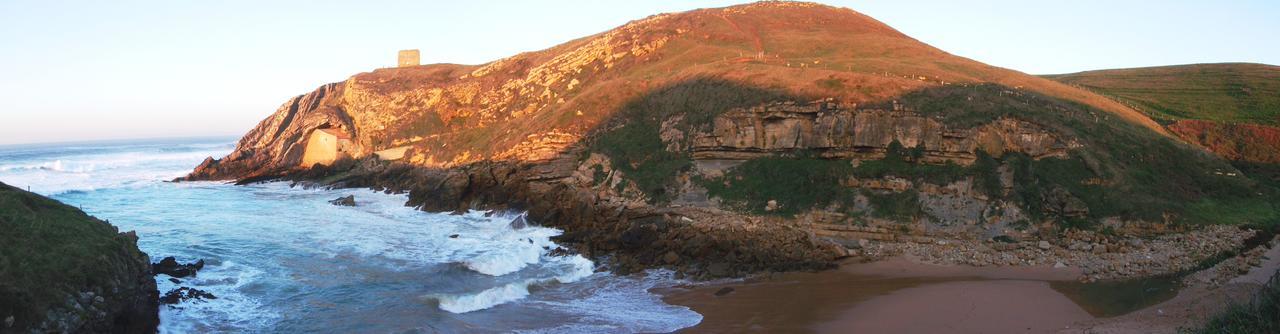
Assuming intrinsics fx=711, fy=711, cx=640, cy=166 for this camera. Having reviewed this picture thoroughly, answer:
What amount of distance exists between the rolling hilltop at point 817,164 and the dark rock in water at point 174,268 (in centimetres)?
1017

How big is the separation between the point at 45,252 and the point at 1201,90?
4730cm

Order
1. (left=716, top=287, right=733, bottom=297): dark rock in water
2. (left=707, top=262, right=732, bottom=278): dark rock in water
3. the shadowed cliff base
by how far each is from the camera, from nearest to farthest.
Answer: (left=716, top=287, right=733, bottom=297): dark rock in water → (left=707, top=262, right=732, bottom=278): dark rock in water → the shadowed cliff base

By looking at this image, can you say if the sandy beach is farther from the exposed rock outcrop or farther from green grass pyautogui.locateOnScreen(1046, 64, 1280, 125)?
green grass pyautogui.locateOnScreen(1046, 64, 1280, 125)

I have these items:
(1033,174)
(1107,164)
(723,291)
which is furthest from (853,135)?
(723,291)

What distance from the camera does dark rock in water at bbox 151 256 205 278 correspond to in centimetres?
1658

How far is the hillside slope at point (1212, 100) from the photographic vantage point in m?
27.4

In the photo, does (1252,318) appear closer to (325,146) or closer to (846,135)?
(846,135)

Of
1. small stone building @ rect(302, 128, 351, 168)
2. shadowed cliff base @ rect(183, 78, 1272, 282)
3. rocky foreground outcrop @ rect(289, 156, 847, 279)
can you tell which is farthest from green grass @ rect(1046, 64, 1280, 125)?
small stone building @ rect(302, 128, 351, 168)

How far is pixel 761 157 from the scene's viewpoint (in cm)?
2525

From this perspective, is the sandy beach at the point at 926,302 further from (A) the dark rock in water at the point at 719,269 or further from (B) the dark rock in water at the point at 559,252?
(B) the dark rock in water at the point at 559,252

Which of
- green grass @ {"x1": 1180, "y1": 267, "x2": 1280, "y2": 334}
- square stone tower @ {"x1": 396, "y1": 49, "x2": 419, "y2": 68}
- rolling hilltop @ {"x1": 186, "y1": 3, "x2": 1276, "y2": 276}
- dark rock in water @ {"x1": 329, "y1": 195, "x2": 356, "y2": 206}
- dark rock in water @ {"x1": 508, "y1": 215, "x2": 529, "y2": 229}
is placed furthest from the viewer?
square stone tower @ {"x1": 396, "y1": 49, "x2": 419, "y2": 68}

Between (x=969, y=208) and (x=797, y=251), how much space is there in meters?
5.50

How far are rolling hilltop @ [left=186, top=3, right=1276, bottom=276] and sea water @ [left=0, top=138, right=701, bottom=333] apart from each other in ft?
6.54

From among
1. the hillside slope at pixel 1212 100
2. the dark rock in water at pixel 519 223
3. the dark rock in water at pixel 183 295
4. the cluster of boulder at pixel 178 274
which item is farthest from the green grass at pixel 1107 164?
the cluster of boulder at pixel 178 274
